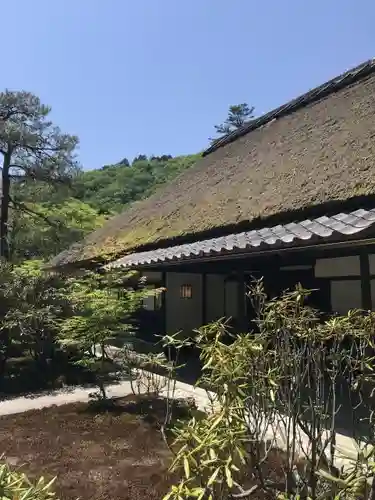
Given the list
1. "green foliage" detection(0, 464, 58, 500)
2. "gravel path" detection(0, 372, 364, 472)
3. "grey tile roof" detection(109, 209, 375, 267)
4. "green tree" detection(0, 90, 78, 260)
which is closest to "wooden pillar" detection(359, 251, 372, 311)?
"grey tile roof" detection(109, 209, 375, 267)

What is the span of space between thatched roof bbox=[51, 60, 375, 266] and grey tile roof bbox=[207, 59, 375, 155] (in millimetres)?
26

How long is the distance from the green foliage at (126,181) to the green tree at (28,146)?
43.2 feet

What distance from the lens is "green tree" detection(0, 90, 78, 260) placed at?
13.0 m

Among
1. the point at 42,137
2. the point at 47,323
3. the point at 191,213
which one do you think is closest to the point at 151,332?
the point at 191,213

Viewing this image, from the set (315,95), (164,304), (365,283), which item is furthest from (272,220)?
(315,95)

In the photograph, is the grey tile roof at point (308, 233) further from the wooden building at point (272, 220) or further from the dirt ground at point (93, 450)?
the dirt ground at point (93, 450)

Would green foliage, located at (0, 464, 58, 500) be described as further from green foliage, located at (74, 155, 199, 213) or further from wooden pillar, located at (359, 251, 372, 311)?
green foliage, located at (74, 155, 199, 213)

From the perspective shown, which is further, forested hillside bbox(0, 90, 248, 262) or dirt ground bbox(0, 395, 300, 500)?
forested hillside bbox(0, 90, 248, 262)

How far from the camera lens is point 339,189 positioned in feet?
18.4

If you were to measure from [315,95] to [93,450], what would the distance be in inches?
393

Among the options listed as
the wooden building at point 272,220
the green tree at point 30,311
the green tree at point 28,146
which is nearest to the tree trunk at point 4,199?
the green tree at point 28,146

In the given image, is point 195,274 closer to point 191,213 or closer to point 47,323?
point 191,213

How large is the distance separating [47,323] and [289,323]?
18.3ft

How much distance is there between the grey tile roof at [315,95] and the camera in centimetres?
998
